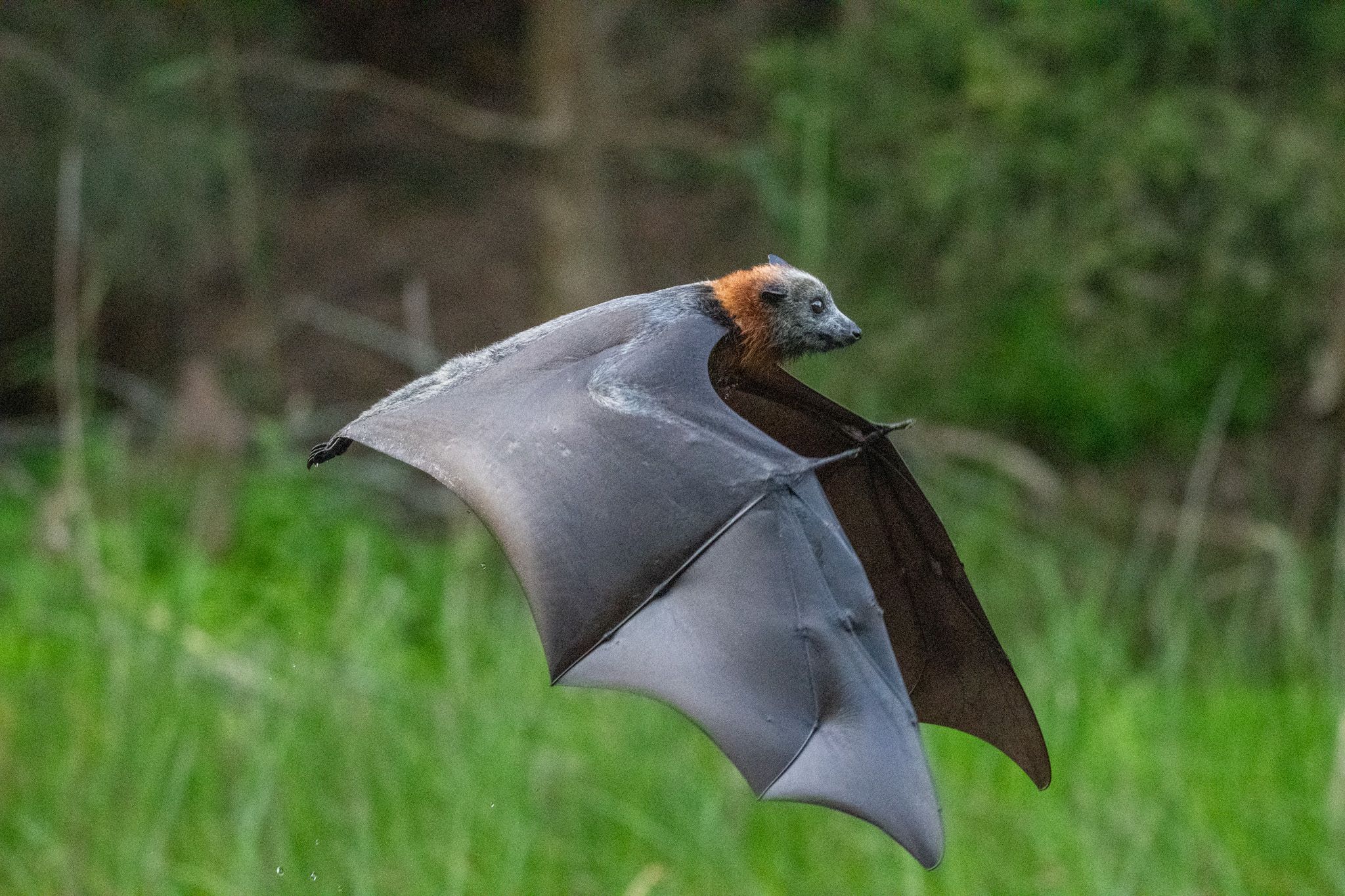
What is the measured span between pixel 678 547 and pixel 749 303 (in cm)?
18

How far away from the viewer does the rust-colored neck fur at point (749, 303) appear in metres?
0.89

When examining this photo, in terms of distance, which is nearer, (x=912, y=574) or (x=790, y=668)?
(x=790, y=668)

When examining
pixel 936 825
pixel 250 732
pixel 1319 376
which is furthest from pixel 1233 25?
pixel 936 825

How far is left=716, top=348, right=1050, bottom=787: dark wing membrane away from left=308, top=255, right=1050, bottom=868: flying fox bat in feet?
0.07

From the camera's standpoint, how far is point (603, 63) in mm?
4785

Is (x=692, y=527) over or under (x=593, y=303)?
over

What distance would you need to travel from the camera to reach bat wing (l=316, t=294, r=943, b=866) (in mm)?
766

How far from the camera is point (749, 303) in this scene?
0.90m

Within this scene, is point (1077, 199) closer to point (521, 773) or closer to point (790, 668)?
point (521, 773)

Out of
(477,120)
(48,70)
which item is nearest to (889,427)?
(477,120)

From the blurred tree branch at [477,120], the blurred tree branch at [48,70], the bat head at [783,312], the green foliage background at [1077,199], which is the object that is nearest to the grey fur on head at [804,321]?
the bat head at [783,312]

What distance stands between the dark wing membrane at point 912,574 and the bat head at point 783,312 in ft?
0.12

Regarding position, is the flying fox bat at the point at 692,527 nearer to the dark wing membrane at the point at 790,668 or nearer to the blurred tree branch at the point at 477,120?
the dark wing membrane at the point at 790,668

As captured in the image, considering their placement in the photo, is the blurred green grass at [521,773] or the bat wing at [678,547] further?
the blurred green grass at [521,773]
